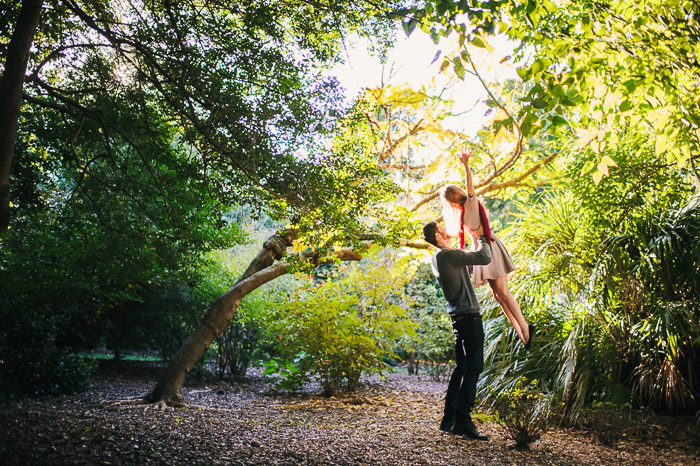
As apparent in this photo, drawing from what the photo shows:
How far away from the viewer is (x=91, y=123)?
4145 millimetres

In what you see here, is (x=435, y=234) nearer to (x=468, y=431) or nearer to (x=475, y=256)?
(x=475, y=256)

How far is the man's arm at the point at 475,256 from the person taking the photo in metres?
3.81

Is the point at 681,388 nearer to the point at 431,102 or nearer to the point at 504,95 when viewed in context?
the point at 431,102

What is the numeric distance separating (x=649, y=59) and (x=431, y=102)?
2.85m

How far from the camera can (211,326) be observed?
554cm

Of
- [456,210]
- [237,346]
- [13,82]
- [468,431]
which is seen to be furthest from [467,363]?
[237,346]

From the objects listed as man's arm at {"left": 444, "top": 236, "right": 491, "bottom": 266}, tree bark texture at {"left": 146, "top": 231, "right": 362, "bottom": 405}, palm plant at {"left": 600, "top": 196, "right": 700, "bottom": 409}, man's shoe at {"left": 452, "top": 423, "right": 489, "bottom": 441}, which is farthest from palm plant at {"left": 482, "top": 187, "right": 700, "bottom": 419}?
tree bark texture at {"left": 146, "top": 231, "right": 362, "bottom": 405}

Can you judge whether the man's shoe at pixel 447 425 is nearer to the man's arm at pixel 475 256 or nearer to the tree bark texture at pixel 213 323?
the man's arm at pixel 475 256

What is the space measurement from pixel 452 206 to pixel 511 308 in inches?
36.1

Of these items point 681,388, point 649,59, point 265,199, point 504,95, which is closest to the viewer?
point 649,59

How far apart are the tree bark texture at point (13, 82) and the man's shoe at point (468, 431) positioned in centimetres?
356

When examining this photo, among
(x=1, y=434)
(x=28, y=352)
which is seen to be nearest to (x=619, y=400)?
(x=1, y=434)

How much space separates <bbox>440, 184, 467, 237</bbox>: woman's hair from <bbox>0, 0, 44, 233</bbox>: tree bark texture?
2.89 metres

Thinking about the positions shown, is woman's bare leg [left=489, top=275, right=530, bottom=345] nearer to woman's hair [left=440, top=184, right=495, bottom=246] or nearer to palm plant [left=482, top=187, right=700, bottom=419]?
woman's hair [left=440, top=184, right=495, bottom=246]
